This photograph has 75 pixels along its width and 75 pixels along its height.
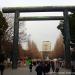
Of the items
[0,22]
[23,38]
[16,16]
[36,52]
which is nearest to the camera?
[16,16]

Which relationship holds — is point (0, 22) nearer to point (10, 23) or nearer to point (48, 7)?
point (10, 23)

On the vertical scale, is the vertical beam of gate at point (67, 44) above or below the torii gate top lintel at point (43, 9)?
below

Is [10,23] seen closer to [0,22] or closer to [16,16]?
[0,22]

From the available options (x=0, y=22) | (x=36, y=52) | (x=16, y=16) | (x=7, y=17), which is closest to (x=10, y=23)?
(x=7, y=17)

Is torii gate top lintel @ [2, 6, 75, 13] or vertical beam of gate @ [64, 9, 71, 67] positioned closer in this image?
torii gate top lintel @ [2, 6, 75, 13]

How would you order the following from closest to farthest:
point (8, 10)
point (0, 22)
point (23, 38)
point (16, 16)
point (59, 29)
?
point (8, 10) < point (16, 16) < point (0, 22) < point (59, 29) < point (23, 38)

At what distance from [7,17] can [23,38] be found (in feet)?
19.5

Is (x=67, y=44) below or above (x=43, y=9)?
below

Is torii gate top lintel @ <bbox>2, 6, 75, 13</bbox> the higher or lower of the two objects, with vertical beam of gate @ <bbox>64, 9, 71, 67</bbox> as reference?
higher

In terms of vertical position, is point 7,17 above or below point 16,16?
above

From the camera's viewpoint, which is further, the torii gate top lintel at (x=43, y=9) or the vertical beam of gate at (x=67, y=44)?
the vertical beam of gate at (x=67, y=44)

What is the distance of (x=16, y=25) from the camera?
2764cm

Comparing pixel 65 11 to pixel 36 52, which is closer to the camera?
pixel 65 11

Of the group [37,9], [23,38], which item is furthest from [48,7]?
[23,38]
